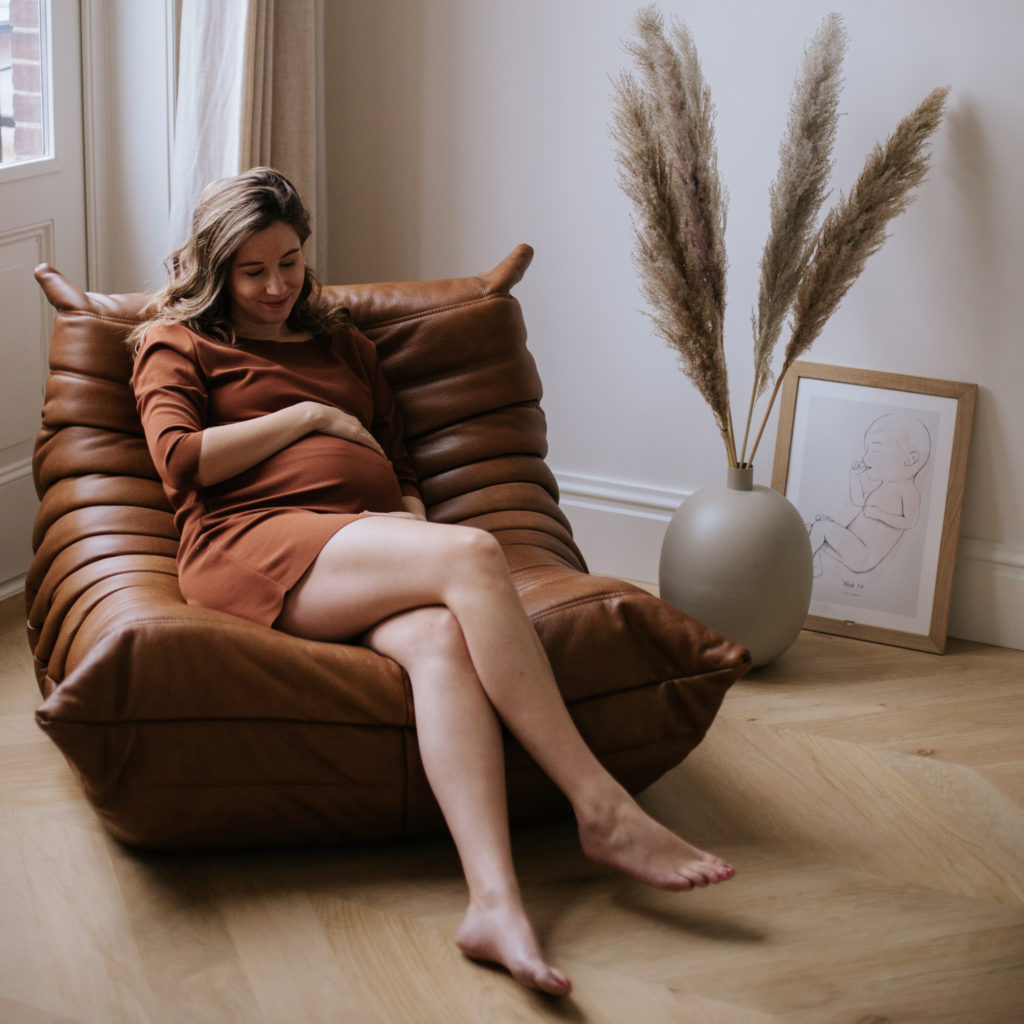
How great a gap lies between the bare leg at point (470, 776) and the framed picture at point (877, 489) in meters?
1.41

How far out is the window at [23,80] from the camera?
9.37 feet

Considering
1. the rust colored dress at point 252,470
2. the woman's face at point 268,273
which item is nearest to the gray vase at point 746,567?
the rust colored dress at point 252,470

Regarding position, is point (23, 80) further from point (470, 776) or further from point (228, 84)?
point (470, 776)

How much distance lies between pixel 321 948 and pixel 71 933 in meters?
0.37

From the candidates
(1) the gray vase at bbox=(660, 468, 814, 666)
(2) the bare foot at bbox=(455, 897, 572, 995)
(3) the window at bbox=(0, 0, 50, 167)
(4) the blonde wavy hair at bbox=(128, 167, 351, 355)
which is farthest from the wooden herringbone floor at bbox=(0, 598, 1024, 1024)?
(3) the window at bbox=(0, 0, 50, 167)

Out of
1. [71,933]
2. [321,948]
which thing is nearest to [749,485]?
[321,948]

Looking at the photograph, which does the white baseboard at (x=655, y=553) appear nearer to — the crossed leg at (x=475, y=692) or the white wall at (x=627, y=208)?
the white wall at (x=627, y=208)

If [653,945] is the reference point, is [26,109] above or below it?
above

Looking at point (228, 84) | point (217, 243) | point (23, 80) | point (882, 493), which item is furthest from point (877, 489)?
point (23, 80)

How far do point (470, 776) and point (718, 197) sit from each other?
1.45m

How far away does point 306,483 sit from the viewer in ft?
7.21

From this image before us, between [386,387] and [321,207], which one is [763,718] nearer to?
[386,387]

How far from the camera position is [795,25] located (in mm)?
2916

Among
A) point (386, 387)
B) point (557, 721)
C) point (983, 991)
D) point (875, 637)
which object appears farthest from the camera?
point (875, 637)
